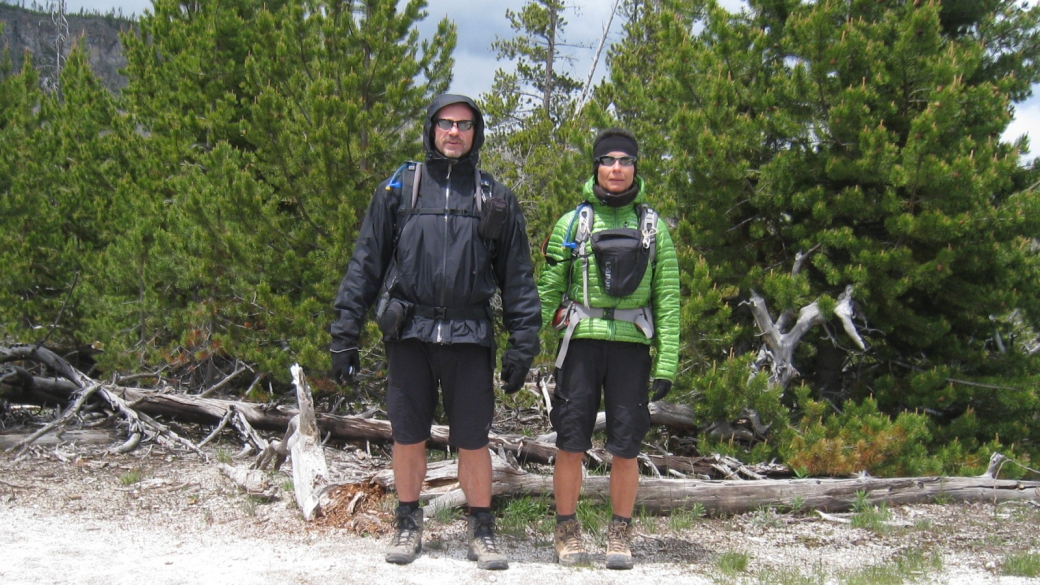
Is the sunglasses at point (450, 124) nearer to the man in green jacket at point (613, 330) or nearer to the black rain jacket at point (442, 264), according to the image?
the black rain jacket at point (442, 264)

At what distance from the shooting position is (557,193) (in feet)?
24.8

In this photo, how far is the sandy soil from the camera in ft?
12.0

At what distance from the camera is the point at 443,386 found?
151 inches

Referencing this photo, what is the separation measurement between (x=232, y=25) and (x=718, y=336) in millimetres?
6155

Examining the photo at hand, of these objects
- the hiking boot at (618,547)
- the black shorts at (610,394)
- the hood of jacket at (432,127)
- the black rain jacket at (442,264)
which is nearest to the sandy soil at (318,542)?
the hiking boot at (618,547)

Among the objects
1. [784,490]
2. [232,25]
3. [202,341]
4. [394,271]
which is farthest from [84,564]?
[232,25]

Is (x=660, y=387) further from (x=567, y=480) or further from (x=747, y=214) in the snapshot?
(x=747, y=214)

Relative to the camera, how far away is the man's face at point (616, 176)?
12.9ft

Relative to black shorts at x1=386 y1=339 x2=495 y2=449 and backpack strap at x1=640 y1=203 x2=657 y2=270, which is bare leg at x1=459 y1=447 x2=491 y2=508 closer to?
black shorts at x1=386 y1=339 x2=495 y2=449

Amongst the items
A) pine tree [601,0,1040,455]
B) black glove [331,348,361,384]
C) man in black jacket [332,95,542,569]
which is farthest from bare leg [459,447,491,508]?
pine tree [601,0,1040,455]

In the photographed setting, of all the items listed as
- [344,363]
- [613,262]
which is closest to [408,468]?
[344,363]

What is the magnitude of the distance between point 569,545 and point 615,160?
206 centimetres

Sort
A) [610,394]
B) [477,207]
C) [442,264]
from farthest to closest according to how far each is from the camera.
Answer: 1. [610,394]
2. [477,207]
3. [442,264]

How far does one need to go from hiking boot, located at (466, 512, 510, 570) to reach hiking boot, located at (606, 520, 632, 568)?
542mm
